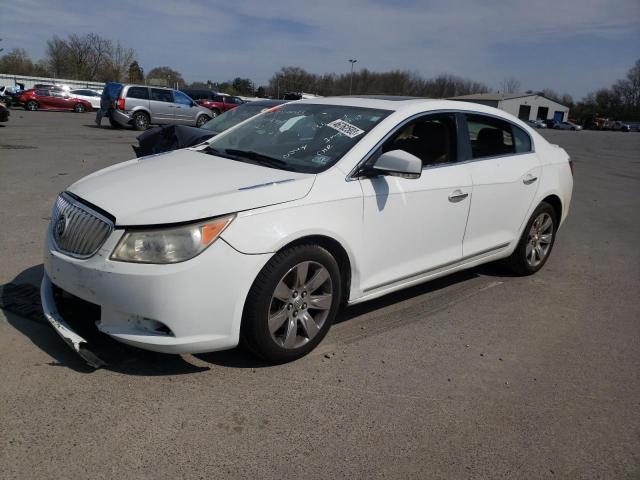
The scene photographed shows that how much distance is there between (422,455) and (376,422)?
0.31 meters

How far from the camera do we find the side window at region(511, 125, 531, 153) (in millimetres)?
4992

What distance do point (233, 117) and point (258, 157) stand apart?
4715 mm

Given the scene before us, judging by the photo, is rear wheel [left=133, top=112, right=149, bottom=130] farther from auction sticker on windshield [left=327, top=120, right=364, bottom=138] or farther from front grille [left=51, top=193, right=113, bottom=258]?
front grille [left=51, top=193, right=113, bottom=258]

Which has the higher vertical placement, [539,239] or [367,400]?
[539,239]

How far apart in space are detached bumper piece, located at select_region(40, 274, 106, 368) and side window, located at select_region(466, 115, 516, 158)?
3.15 meters

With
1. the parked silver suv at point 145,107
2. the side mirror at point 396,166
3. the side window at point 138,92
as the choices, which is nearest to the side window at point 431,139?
the side mirror at point 396,166

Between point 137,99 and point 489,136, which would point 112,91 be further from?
point 489,136

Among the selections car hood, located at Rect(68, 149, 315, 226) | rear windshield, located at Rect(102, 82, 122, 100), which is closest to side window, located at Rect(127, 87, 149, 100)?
rear windshield, located at Rect(102, 82, 122, 100)

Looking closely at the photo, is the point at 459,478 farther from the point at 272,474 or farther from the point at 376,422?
the point at 272,474

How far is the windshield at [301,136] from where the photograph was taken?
3.64m

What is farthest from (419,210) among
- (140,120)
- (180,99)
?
(180,99)

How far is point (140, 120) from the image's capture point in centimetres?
2084

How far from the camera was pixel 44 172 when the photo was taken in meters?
9.52

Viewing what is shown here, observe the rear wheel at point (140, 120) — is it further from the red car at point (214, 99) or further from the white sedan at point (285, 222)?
the white sedan at point (285, 222)
